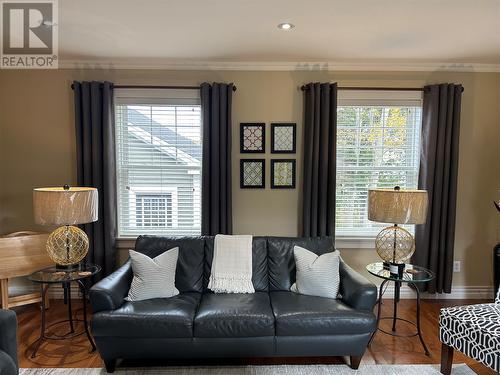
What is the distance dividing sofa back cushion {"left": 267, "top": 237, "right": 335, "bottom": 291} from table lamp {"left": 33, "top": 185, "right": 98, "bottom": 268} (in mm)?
1540

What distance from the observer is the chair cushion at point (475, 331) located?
214 centimetres

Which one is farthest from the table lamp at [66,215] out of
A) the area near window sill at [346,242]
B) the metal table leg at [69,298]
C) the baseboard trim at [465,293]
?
the baseboard trim at [465,293]

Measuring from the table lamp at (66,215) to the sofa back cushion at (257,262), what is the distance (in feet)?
3.26

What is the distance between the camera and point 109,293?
243cm

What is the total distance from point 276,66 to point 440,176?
2.02m

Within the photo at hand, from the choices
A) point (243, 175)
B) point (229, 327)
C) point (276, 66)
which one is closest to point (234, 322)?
point (229, 327)

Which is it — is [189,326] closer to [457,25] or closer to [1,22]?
[1,22]

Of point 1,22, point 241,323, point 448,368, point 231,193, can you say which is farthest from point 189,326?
point 1,22

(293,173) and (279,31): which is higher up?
(279,31)

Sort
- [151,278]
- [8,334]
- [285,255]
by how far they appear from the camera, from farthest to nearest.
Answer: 1. [285,255]
2. [151,278]
3. [8,334]

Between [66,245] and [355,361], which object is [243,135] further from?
[355,361]

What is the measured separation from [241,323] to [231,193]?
5.03ft

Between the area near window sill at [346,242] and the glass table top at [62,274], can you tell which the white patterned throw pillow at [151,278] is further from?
the area near window sill at [346,242]

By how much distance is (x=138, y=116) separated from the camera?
12.1 ft
